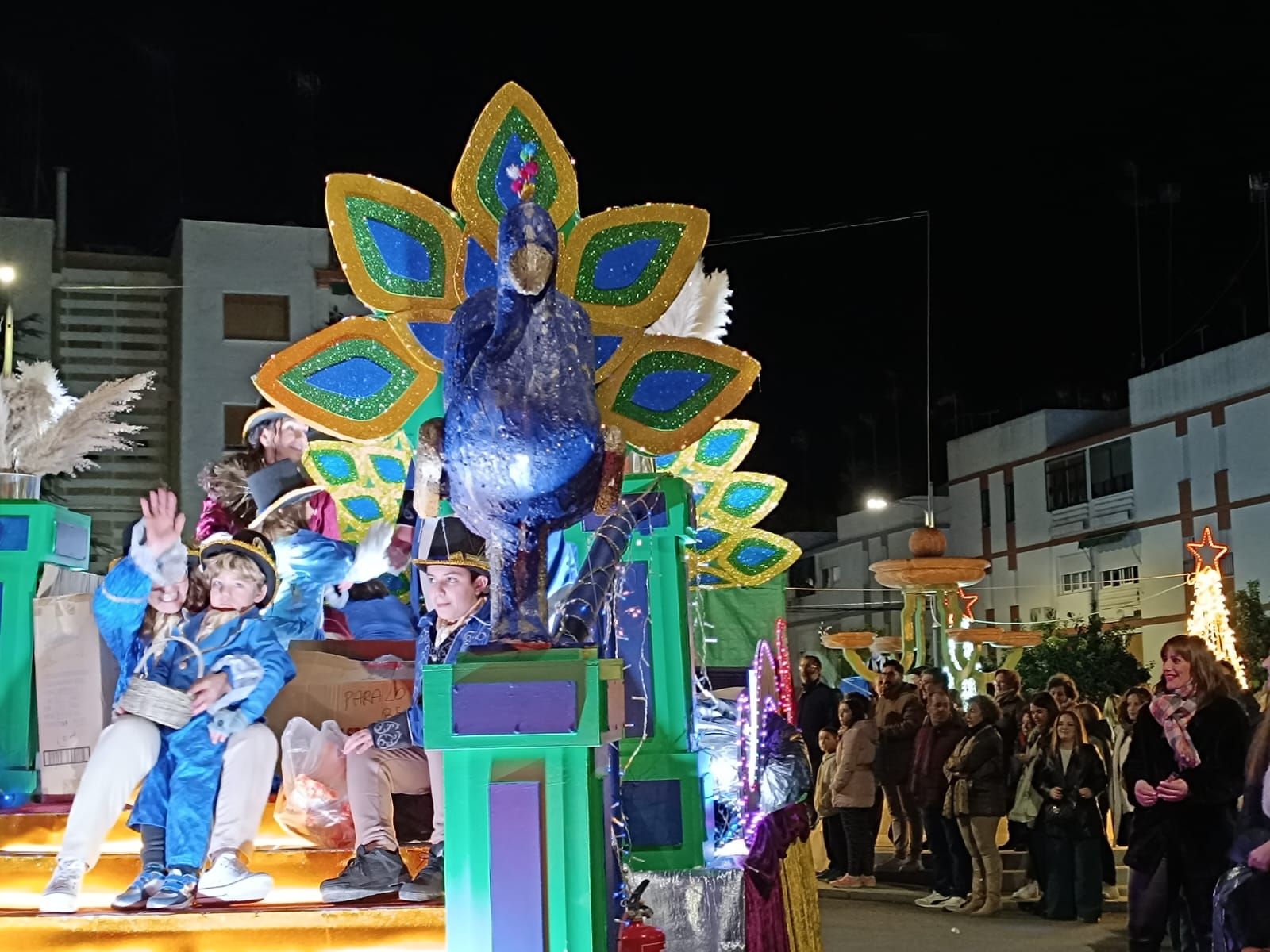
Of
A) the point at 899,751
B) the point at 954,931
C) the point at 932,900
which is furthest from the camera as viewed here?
the point at 899,751

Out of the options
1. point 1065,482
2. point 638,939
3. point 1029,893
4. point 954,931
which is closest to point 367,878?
point 638,939

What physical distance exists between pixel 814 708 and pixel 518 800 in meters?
8.81

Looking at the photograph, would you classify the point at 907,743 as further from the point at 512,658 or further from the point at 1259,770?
the point at 512,658

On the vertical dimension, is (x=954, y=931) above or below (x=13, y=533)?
below

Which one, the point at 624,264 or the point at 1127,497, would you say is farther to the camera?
the point at 1127,497

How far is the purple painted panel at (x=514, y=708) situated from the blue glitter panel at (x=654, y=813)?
2142 millimetres

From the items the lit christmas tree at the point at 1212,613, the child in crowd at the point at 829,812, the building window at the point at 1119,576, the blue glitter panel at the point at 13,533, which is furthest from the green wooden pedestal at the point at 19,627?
the building window at the point at 1119,576

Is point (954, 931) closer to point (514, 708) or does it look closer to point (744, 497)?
point (744, 497)

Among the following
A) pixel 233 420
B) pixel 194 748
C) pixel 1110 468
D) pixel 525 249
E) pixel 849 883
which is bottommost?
pixel 849 883

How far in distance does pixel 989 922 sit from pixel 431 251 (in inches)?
274

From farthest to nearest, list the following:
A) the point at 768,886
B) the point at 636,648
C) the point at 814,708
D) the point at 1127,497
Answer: the point at 1127,497, the point at 814,708, the point at 768,886, the point at 636,648

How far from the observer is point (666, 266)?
4.45 m

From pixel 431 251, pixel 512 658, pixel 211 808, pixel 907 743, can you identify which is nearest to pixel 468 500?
pixel 512 658

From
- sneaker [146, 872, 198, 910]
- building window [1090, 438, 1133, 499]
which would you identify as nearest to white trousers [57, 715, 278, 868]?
sneaker [146, 872, 198, 910]
